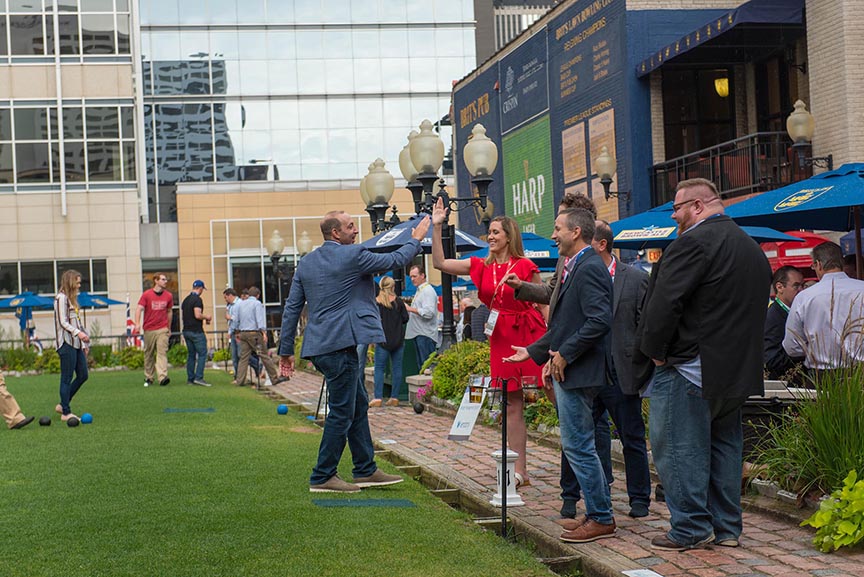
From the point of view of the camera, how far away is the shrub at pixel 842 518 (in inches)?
248

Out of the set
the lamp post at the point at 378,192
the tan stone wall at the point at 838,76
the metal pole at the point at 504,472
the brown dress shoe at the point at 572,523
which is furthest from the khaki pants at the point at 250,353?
the brown dress shoe at the point at 572,523

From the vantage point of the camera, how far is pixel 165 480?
9531 millimetres

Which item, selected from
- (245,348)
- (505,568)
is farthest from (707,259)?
(245,348)

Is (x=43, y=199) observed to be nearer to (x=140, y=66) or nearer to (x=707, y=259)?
(x=140, y=66)

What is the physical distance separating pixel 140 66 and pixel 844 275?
49.1 m

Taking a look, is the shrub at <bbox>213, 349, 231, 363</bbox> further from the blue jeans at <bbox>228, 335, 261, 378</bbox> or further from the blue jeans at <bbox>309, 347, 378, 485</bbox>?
the blue jeans at <bbox>309, 347, 378, 485</bbox>

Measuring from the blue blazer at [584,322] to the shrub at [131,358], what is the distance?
92.1ft

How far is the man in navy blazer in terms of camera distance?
694 centimetres

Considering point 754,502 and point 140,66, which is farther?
point 140,66

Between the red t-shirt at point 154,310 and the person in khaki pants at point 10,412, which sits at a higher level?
the red t-shirt at point 154,310

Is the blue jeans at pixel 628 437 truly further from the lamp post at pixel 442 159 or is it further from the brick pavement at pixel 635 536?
the lamp post at pixel 442 159

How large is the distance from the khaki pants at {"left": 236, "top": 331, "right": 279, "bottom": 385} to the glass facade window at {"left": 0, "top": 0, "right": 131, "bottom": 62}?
2889cm

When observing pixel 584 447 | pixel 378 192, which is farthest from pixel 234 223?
pixel 584 447

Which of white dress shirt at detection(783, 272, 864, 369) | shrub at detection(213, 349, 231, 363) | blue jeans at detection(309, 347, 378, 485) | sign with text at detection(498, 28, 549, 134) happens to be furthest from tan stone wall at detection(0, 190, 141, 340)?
white dress shirt at detection(783, 272, 864, 369)
